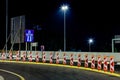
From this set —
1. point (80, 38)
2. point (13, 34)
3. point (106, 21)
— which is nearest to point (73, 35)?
point (80, 38)

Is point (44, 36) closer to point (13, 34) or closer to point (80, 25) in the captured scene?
point (80, 25)

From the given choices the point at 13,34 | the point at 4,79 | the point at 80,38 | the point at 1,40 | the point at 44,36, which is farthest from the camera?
the point at 80,38

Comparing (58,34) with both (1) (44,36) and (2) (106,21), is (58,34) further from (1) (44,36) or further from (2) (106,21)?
(2) (106,21)

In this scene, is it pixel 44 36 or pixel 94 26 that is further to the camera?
pixel 94 26

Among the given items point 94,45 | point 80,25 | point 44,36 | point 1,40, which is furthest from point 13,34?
point 80,25

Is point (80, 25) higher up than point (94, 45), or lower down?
higher up

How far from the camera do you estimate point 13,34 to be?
4397 cm

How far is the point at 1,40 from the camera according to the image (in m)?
90.3

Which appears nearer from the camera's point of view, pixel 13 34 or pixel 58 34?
pixel 13 34

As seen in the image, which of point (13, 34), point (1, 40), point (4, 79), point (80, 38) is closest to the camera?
point (4, 79)

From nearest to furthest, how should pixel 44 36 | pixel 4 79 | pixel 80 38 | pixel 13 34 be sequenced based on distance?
pixel 4 79, pixel 13 34, pixel 44 36, pixel 80 38

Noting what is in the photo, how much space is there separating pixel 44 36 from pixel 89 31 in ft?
69.0

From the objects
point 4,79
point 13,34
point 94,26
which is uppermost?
point 94,26

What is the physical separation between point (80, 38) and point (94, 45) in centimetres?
722
